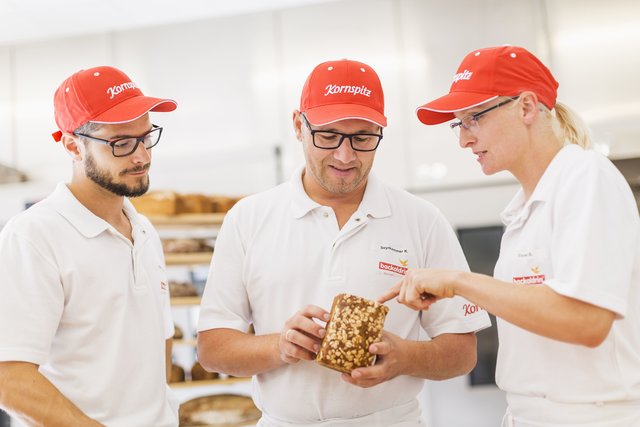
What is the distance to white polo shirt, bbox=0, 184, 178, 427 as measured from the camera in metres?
1.39

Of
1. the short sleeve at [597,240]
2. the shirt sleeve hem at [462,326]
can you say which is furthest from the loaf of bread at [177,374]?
the short sleeve at [597,240]

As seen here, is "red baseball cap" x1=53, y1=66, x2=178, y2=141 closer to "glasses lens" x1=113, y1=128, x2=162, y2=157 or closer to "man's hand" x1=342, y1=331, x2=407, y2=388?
"glasses lens" x1=113, y1=128, x2=162, y2=157

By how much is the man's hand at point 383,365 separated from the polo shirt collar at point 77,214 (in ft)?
2.23

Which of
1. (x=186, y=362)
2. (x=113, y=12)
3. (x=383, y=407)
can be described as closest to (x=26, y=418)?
(x=383, y=407)

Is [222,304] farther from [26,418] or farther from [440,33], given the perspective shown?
[440,33]

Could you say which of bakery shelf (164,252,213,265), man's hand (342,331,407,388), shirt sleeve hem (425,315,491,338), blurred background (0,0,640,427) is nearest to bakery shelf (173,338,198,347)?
bakery shelf (164,252,213,265)

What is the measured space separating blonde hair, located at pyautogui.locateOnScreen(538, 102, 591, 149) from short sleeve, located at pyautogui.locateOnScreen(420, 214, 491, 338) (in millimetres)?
410

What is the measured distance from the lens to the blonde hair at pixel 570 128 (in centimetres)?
148

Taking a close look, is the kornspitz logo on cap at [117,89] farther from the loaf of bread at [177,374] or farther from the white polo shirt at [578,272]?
the loaf of bread at [177,374]

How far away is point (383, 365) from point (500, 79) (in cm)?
68

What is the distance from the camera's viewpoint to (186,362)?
12.1 feet

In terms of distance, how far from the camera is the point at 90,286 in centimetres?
150

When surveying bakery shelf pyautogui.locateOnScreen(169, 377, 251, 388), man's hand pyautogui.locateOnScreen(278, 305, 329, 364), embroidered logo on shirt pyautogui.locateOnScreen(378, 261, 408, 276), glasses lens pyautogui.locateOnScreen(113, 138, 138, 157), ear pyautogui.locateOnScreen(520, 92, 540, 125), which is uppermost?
ear pyautogui.locateOnScreen(520, 92, 540, 125)

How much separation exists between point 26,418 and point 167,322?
1.81 ft
